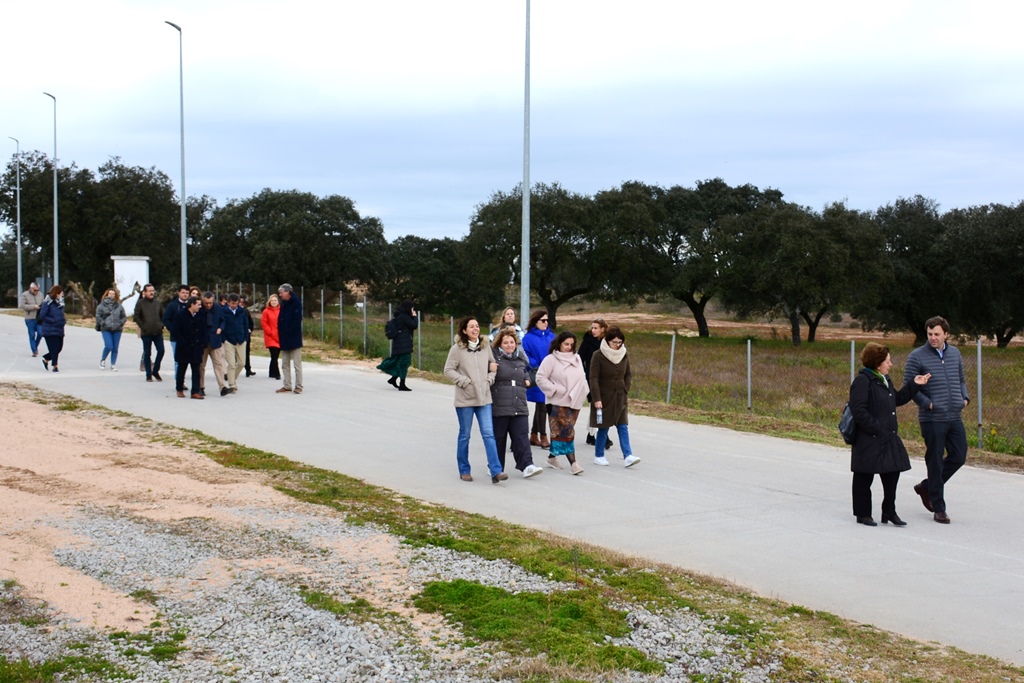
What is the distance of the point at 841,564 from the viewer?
7270 millimetres

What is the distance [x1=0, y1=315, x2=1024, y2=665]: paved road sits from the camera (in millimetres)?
6539

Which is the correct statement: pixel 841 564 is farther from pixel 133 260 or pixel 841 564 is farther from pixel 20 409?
pixel 133 260

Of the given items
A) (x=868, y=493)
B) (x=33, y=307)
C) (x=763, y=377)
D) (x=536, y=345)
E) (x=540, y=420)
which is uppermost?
(x=33, y=307)

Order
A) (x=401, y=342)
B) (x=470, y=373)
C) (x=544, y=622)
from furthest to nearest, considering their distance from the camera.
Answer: (x=401, y=342) < (x=470, y=373) < (x=544, y=622)

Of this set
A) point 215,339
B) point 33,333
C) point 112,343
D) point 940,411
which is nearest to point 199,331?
point 215,339

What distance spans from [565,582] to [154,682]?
2.55 metres

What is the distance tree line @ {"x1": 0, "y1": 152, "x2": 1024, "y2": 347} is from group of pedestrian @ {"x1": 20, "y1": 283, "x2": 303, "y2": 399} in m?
34.3

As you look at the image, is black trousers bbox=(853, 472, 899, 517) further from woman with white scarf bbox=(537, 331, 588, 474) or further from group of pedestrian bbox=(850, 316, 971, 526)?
woman with white scarf bbox=(537, 331, 588, 474)

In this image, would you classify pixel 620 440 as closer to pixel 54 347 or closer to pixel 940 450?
pixel 940 450

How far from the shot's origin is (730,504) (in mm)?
9312

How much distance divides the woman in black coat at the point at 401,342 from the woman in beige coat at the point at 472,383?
7.79 meters

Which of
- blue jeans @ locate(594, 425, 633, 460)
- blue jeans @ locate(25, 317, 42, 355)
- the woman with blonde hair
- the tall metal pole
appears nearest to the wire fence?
the tall metal pole

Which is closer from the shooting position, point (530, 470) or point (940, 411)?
point (940, 411)

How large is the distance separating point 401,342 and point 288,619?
12640 mm
